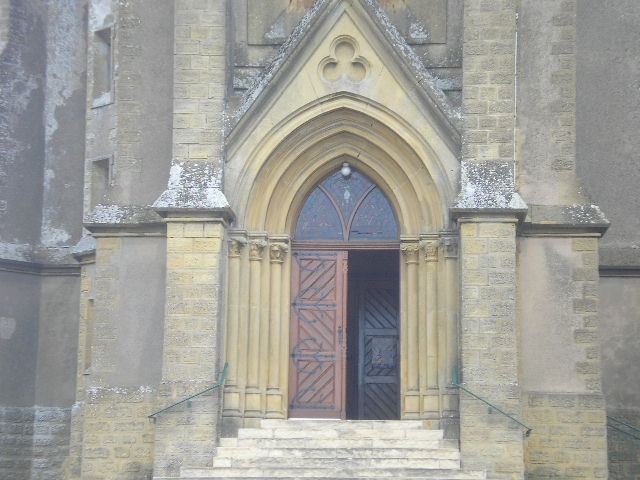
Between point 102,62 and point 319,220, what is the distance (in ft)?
21.5

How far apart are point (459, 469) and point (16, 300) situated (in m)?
9.15

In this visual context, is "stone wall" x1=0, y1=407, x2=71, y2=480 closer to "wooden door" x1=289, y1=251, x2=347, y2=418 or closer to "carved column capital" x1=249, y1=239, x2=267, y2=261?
"wooden door" x1=289, y1=251, x2=347, y2=418

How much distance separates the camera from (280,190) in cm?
1809

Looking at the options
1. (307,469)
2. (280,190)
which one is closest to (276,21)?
(280,190)

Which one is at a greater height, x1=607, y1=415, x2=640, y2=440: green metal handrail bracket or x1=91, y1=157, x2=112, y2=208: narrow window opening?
x1=91, y1=157, x2=112, y2=208: narrow window opening

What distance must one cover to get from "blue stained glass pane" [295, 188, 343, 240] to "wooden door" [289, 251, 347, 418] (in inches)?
10.8

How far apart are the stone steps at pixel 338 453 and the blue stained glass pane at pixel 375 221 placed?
263cm

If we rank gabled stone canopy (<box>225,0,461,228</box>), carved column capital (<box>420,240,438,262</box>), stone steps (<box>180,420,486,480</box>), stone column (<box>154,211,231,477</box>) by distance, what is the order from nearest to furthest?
stone steps (<box>180,420,486,480</box>), stone column (<box>154,211,231,477</box>), gabled stone canopy (<box>225,0,461,228</box>), carved column capital (<box>420,240,438,262</box>)

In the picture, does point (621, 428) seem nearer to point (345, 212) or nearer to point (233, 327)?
point (345, 212)

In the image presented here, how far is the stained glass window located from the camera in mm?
18516

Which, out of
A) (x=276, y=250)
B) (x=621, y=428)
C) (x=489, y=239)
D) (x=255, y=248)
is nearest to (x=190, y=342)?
(x=255, y=248)

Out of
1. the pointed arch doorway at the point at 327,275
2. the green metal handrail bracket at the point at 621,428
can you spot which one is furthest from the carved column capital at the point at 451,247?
the green metal handrail bracket at the point at 621,428

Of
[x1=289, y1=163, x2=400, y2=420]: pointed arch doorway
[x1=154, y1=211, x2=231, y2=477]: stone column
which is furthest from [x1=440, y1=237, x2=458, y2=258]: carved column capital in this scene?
[x1=154, y1=211, x2=231, y2=477]: stone column

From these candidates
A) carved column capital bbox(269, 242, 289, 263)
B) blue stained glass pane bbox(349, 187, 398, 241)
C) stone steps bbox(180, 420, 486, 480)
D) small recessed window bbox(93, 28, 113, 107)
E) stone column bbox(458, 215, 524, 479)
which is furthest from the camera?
small recessed window bbox(93, 28, 113, 107)
